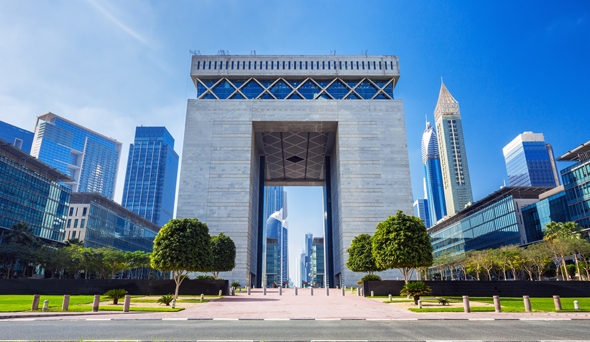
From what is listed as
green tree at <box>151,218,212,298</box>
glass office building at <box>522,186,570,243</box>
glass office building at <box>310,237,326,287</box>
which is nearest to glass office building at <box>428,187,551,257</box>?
glass office building at <box>522,186,570,243</box>

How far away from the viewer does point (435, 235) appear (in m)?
140

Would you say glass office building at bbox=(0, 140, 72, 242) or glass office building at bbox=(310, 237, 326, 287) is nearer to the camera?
glass office building at bbox=(0, 140, 72, 242)

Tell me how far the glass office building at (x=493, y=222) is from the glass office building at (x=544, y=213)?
161 cm

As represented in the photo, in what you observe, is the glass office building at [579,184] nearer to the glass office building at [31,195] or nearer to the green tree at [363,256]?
the green tree at [363,256]

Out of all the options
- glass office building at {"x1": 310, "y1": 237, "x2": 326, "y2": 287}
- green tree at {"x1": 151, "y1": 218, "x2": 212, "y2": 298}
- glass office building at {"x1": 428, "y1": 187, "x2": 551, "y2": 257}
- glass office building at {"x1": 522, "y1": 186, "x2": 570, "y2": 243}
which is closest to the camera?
green tree at {"x1": 151, "y1": 218, "x2": 212, "y2": 298}

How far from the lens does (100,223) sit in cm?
10575

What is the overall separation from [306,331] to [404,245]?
19.6 meters

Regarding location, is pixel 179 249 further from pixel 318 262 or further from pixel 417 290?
pixel 318 262

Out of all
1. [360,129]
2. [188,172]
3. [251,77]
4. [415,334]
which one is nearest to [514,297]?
[415,334]

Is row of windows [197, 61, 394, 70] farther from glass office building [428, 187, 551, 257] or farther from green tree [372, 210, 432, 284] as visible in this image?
glass office building [428, 187, 551, 257]

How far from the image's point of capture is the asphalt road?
12047 millimetres

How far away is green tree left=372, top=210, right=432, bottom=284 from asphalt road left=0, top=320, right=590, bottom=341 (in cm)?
1377

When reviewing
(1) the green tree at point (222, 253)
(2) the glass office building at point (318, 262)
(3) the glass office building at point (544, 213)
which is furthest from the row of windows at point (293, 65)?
(2) the glass office building at point (318, 262)

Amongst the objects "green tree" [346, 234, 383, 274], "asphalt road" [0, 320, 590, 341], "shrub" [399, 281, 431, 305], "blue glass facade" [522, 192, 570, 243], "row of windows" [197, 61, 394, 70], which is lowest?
"asphalt road" [0, 320, 590, 341]
